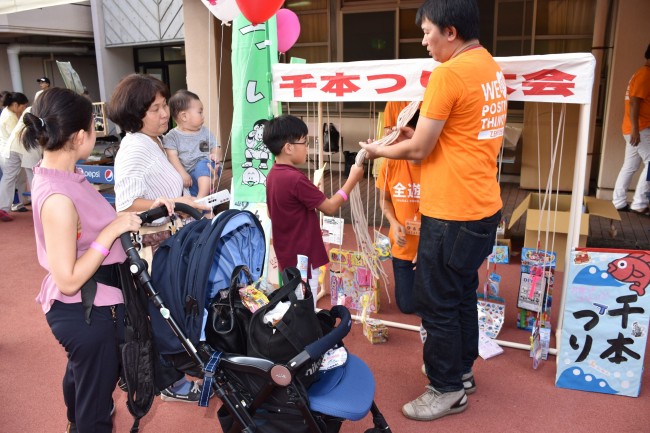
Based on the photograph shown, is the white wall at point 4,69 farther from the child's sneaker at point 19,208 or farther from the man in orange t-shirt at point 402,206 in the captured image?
the man in orange t-shirt at point 402,206

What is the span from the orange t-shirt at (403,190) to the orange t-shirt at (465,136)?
2.72 ft

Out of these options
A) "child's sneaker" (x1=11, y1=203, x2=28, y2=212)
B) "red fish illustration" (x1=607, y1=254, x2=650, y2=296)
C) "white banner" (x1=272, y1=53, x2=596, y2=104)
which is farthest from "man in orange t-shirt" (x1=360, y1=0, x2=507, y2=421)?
"child's sneaker" (x1=11, y1=203, x2=28, y2=212)

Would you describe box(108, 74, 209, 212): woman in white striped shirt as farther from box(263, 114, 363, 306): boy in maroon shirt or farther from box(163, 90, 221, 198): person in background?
box(163, 90, 221, 198): person in background

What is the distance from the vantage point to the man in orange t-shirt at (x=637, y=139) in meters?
5.46

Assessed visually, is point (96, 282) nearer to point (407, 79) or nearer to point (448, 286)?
point (448, 286)

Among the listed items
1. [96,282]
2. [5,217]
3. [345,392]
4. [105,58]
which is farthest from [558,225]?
[105,58]

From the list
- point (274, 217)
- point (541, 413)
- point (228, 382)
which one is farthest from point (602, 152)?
point (228, 382)

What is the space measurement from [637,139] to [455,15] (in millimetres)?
4678

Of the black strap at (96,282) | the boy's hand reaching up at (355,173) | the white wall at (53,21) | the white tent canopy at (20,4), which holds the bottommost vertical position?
the black strap at (96,282)

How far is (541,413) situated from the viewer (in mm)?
2557

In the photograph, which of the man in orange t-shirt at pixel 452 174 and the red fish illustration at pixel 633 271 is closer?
the man in orange t-shirt at pixel 452 174

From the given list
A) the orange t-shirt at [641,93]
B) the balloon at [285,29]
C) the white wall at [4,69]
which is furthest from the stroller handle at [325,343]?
the white wall at [4,69]

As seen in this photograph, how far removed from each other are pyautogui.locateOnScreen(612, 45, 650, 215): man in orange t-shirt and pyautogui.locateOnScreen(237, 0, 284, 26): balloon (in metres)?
4.41

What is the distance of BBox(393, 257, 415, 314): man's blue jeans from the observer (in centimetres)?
340
